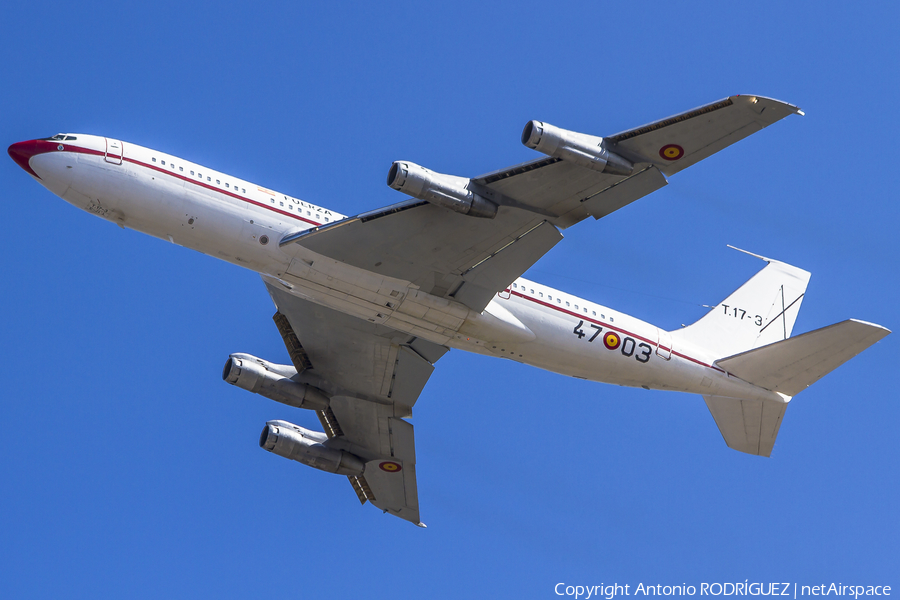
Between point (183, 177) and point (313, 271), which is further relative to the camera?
point (313, 271)

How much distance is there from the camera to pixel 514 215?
29969 mm

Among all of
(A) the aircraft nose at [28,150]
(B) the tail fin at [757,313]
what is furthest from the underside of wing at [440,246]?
(B) the tail fin at [757,313]

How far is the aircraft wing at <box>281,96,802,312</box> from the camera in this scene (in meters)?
27.1

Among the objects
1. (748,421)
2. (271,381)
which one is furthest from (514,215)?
(748,421)

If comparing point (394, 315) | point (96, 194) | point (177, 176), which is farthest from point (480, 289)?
point (96, 194)

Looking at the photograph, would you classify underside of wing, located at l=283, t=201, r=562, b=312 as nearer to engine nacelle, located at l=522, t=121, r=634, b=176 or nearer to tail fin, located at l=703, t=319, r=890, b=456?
engine nacelle, located at l=522, t=121, r=634, b=176

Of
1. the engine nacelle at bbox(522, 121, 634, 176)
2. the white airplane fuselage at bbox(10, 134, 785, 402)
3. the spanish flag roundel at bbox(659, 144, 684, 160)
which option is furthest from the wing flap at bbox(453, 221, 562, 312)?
the spanish flag roundel at bbox(659, 144, 684, 160)

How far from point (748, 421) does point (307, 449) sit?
18.4 metres

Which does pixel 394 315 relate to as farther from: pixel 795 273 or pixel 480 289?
pixel 795 273

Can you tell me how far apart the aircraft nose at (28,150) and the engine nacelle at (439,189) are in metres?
11.5

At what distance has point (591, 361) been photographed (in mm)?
34125

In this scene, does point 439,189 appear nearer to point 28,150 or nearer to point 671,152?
point 671,152

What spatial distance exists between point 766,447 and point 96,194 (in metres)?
27.3

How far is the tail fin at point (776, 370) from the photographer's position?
3309 centimetres
